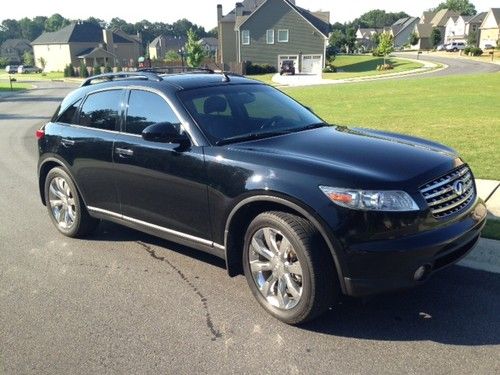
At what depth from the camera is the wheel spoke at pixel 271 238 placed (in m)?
3.76

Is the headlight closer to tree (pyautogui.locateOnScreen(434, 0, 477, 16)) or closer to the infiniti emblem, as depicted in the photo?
the infiniti emblem

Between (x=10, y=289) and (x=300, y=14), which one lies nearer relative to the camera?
(x=10, y=289)

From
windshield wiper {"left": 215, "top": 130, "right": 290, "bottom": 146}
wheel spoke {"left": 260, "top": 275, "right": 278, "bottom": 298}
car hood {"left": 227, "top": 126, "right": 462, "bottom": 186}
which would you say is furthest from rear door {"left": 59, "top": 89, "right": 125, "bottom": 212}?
wheel spoke {"left": 260, "top": 275, "right": 278, "bottom": 298}

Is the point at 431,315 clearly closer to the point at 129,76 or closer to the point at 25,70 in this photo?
the point at 129,76

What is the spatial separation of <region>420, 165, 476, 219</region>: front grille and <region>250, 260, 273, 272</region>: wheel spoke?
124cm

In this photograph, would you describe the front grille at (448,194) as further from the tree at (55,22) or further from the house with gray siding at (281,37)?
the tree at (55,22)

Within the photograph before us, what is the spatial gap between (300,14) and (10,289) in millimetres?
56418

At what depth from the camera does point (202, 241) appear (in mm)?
4309

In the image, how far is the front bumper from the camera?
10.8ft

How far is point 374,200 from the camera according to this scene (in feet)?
10.9

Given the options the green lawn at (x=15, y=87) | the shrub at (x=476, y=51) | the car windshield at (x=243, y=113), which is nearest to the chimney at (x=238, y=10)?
the green lawn at (x=15, y=87)

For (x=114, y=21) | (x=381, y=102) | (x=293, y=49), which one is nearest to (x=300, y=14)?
(x=293, y=49)

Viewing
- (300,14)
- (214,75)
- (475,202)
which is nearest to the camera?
(475,202)

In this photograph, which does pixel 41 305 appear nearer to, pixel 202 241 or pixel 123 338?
pixel 123 338
